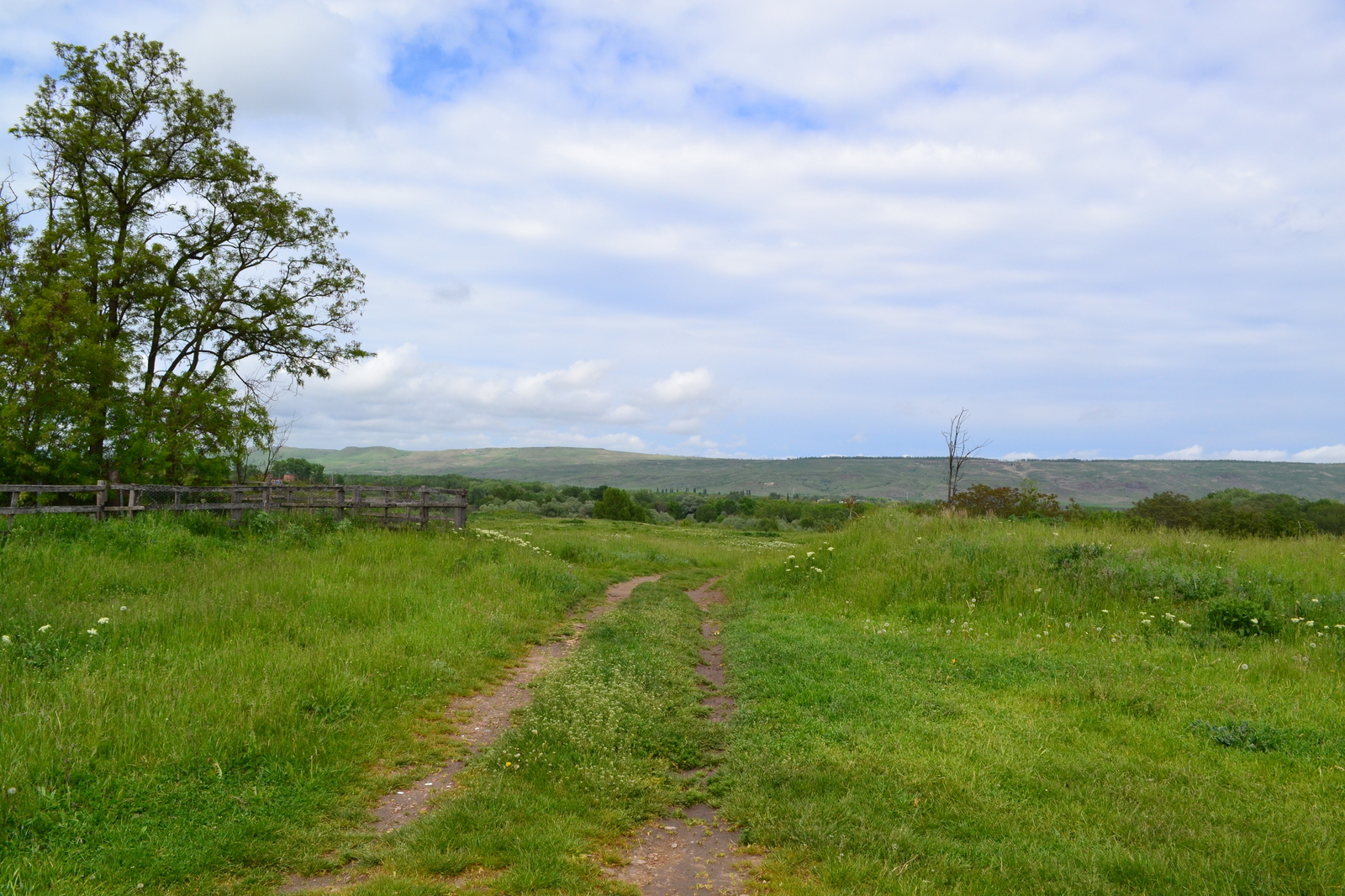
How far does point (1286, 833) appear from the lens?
5109 millimetres

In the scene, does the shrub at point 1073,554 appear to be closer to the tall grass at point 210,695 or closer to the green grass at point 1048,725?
the green grass at point 1048,725

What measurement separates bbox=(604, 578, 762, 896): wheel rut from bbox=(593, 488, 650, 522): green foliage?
6156 cm

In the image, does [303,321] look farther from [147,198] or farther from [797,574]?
[797,574]

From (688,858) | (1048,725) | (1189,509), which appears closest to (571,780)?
(688,858)

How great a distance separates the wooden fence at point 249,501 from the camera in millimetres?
17000

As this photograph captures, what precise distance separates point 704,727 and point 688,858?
2545 mm

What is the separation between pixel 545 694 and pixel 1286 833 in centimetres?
659

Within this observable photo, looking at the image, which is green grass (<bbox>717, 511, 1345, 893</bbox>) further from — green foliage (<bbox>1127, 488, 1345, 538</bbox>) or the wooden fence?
green foliage (<bbox>1127, 488, 1345, 538</bbox>)

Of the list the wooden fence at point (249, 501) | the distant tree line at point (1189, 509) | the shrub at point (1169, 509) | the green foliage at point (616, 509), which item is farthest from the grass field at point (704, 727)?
the green foliage at point (616, 509)

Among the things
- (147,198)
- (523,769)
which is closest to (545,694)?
(523,769)

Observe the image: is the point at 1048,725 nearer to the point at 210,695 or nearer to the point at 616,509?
the point at 210,695

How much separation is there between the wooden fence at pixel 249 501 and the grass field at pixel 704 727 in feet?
8.63

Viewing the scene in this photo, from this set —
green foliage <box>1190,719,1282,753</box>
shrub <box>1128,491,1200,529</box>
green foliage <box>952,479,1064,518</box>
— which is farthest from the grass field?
shrub <box>1128,491,1200,529</box>

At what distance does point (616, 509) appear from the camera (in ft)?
224
